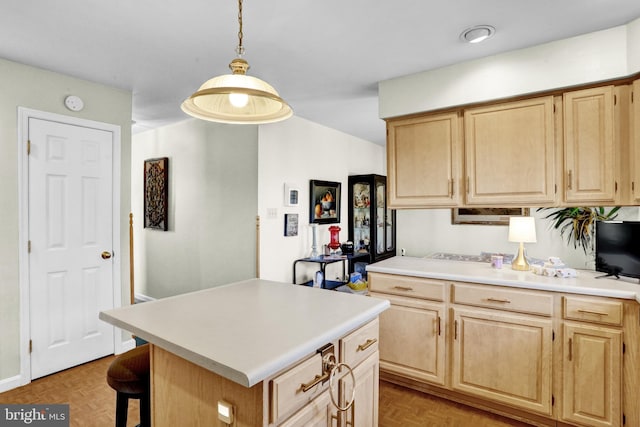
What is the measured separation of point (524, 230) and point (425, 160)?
2.93 ft

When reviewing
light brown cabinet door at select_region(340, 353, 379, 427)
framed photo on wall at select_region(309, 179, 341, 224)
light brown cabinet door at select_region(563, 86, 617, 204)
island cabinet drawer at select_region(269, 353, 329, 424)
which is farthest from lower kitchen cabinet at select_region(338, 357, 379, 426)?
framed photo on wall at select_region(309, 179, 341, 224)

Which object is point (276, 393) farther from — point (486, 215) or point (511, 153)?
point (486, 215)

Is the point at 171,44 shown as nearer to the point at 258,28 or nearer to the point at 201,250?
the point at 258,28

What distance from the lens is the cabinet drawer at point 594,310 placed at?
1.93m

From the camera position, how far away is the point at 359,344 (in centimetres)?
150

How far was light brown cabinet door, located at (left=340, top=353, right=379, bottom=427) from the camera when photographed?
1402 mm

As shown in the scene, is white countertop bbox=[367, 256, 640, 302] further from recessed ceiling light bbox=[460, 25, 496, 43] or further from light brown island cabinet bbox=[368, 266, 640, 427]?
recessed ceiling light bbox=[460, 25, 496, 43]

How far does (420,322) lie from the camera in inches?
98.7

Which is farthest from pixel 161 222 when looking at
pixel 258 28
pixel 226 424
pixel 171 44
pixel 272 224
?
pixel 226 424

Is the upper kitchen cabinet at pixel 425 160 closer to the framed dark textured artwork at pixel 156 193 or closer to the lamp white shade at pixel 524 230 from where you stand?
the lamp white shade at pixel 524 230

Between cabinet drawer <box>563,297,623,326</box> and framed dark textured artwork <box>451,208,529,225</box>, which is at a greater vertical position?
framed dark textured artwork <box>451,208,529,225</box>

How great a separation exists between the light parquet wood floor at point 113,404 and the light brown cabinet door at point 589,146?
62.3 inches

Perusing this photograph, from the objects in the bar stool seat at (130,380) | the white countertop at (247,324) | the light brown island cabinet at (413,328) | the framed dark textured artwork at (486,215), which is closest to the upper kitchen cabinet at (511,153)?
the light brown island cabinet at (413,328)

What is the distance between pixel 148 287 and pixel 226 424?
14.5ft
